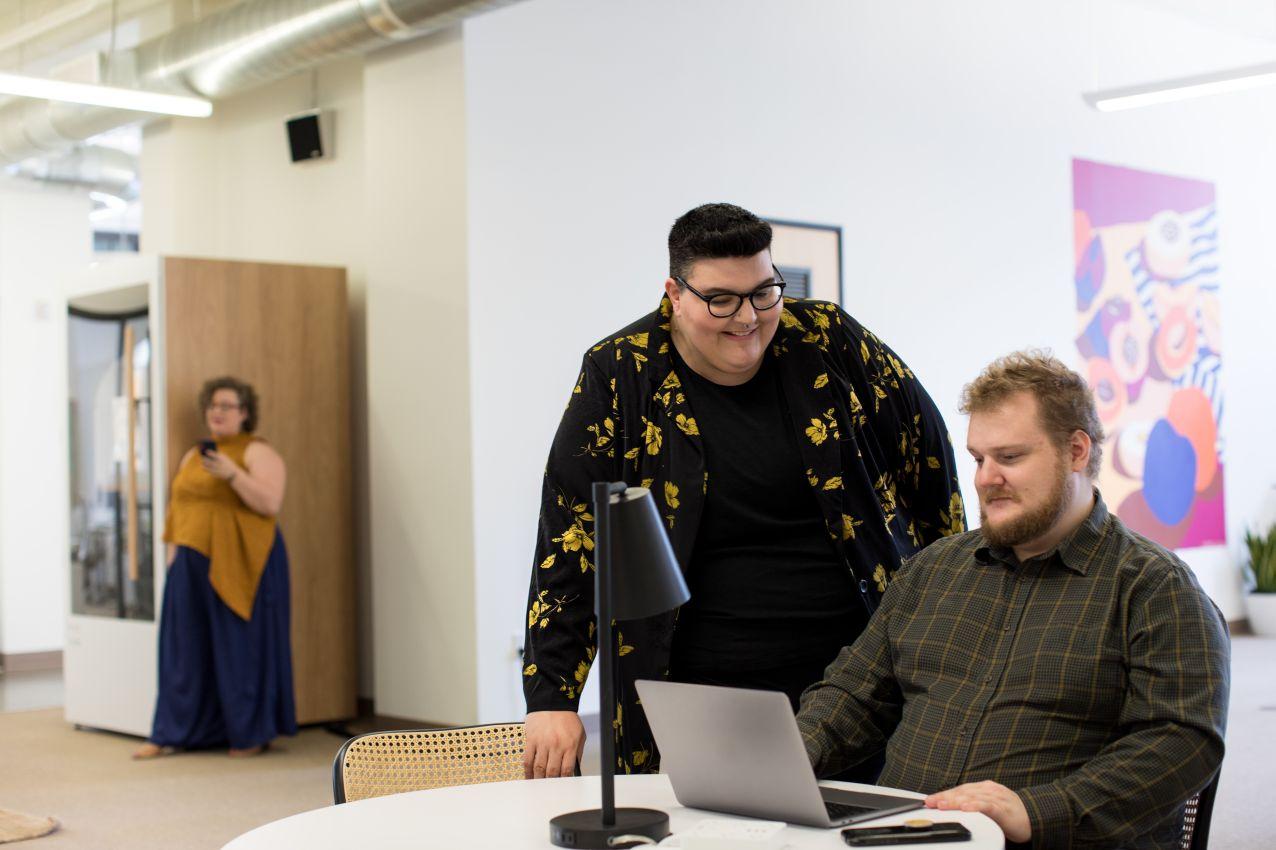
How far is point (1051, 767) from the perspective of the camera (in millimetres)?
2023

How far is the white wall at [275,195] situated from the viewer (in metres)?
6.87

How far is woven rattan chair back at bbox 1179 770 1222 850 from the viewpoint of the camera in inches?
80.9

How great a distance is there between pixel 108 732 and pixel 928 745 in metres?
5.56

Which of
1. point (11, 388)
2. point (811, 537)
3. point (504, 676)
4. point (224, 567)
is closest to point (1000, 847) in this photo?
point (811, 537)

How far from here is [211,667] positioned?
6113mm

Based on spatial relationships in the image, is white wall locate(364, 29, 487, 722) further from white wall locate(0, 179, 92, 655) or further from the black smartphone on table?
the black smartphone on table

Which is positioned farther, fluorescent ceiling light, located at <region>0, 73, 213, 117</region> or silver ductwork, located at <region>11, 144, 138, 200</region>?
silver ductwork, located at <region>11, 144, 138, 200</region>

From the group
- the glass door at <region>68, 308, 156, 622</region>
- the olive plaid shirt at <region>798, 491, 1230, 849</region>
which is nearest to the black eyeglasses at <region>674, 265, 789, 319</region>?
the olive plaid shirt at <region>798, 491, 1230, 849</region>

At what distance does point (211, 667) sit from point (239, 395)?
1.16 meters

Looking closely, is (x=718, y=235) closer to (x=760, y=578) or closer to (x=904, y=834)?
(x=760, y=578)

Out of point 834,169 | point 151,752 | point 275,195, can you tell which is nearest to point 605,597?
point 151,752

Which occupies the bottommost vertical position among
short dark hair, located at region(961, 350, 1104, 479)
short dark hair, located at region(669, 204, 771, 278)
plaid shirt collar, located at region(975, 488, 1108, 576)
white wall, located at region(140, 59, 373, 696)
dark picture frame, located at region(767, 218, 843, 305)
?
plaid shirt collar, located at region(975, 488, 1108, 576)

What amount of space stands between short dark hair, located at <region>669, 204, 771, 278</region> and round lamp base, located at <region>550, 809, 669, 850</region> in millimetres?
909

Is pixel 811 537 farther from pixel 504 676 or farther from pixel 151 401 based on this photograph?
pixel 151 401
